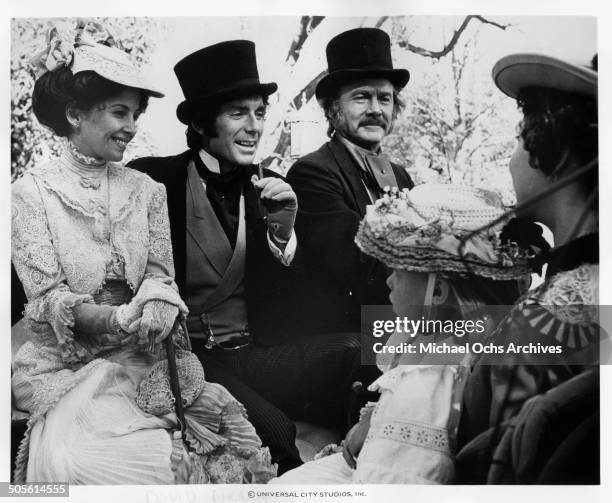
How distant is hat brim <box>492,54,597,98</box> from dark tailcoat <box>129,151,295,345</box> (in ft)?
3.20

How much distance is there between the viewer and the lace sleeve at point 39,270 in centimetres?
323

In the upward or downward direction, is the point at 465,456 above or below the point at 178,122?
below

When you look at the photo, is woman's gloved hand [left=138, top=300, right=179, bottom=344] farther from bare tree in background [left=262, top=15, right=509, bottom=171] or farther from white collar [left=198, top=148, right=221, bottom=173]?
bare tree in background [left=262, top=15, right=509, bottom=171]

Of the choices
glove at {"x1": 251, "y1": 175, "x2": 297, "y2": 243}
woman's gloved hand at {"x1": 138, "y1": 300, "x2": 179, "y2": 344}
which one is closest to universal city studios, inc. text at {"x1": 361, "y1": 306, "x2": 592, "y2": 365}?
glove at {"x1": 251, "y1": 175, "x2": 297, "y2": 243}

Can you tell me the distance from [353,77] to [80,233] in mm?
1237

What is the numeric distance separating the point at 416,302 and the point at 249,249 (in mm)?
690

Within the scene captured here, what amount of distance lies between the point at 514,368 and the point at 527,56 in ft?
3.96

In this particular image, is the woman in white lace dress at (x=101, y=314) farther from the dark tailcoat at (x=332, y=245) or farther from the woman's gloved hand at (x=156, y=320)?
the dark tailcoat at (x=332, y=245)

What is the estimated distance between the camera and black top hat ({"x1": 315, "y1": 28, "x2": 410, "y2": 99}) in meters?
3.27


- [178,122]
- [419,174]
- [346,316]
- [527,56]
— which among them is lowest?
[346,316]

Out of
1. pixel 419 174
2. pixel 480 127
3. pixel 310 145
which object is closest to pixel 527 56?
pixel 480 127

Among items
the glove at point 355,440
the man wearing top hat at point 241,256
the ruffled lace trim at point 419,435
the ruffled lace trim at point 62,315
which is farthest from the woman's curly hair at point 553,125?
the ruffled lace trim at point 62,315

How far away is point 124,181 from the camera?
3311 millimetres

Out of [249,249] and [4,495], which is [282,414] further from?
[4,495]
